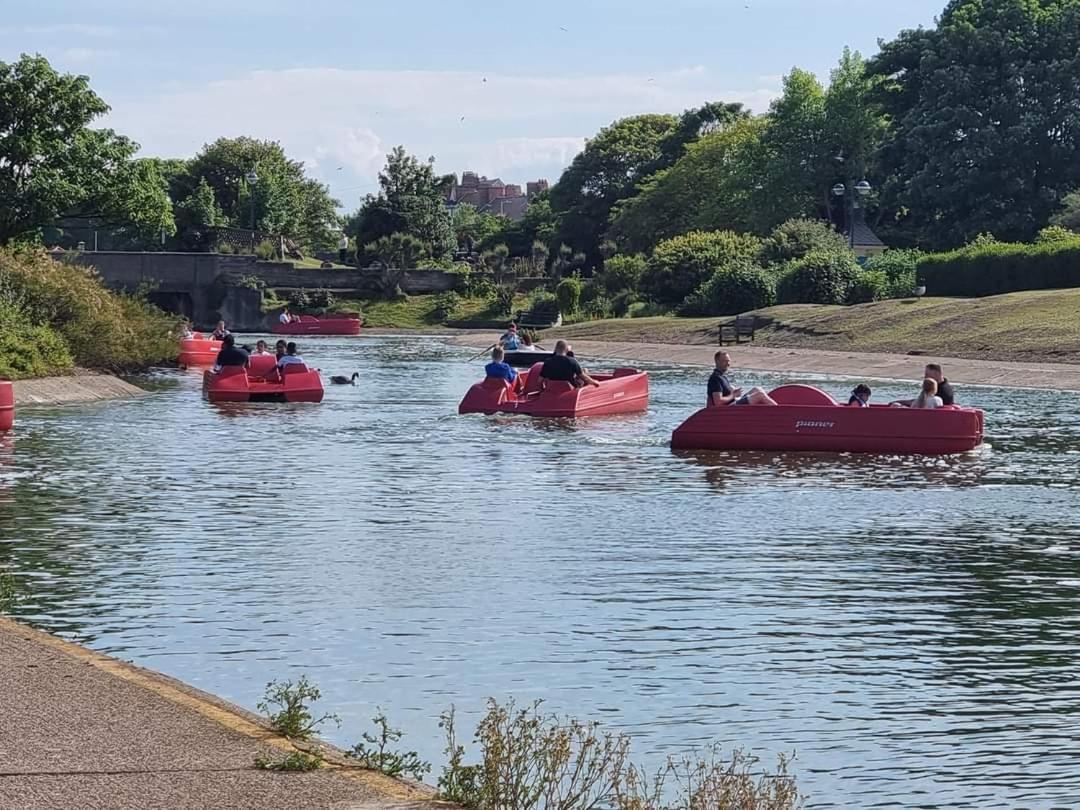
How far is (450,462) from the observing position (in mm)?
27766

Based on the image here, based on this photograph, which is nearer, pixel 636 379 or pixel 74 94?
pixel 636 379

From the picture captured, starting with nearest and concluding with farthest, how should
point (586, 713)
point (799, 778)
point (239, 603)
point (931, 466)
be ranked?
point (799, 778) < point (586, 713) < point (239, 603) < point (931, 466)

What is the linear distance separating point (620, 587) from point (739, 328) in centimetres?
5238

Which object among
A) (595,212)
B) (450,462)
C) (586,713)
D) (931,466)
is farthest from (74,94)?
(595,212)

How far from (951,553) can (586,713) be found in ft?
26.6

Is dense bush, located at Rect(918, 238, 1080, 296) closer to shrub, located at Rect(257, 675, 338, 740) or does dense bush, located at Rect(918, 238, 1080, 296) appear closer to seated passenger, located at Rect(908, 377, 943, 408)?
seated passenger, located at Rect(908, 377, 943, 408)

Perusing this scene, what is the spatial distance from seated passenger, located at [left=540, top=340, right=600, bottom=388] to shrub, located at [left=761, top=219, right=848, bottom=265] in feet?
155

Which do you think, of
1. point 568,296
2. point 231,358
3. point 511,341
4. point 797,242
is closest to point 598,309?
point 568,296

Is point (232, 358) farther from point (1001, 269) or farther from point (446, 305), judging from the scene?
point (446, 305)

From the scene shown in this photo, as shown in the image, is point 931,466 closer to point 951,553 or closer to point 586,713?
point 951,553

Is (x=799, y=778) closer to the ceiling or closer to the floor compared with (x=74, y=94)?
closer to the floor

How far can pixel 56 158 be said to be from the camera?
2277 inches

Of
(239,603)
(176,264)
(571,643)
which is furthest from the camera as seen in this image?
(176,264)

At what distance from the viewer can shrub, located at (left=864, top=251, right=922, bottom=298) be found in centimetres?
7388
